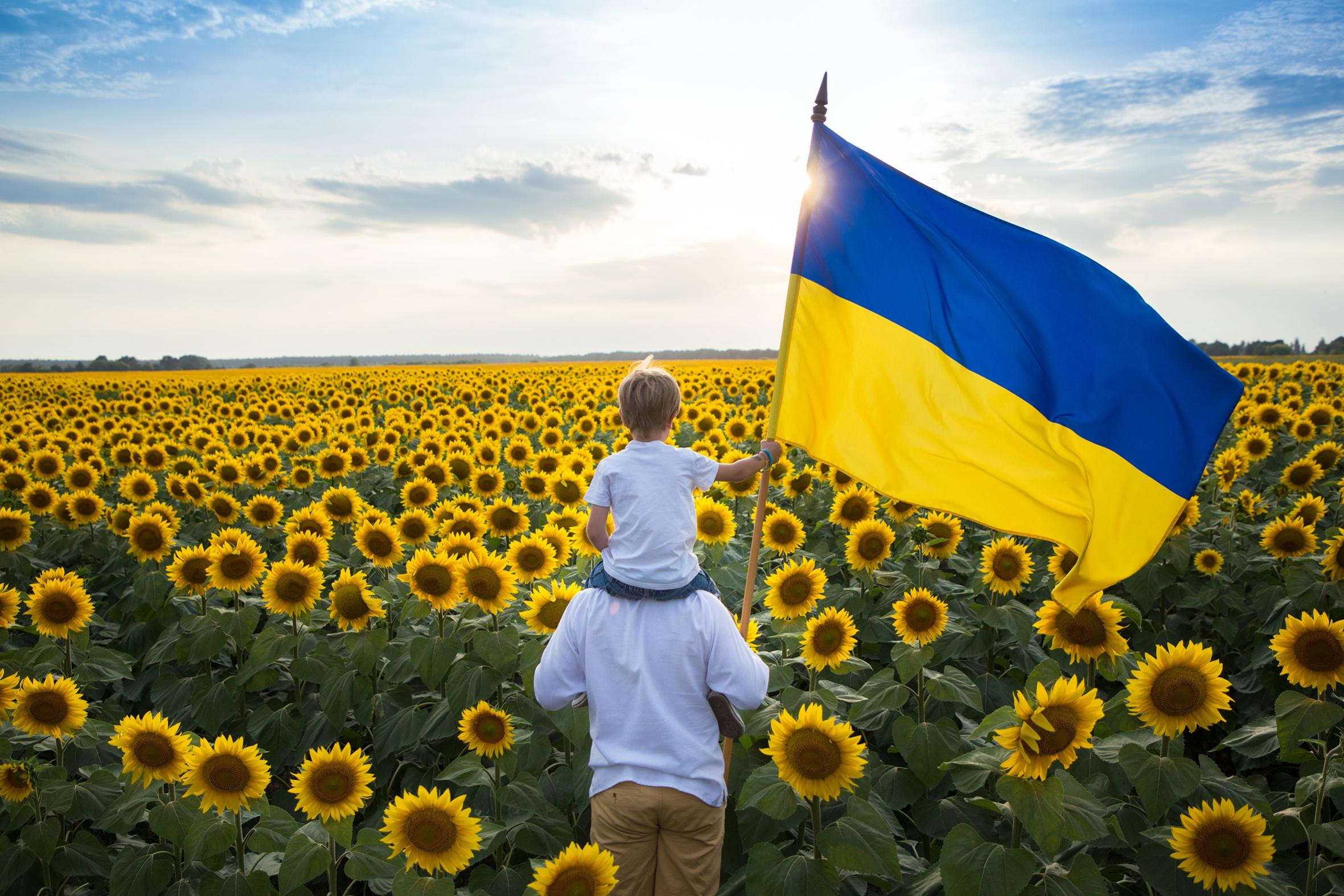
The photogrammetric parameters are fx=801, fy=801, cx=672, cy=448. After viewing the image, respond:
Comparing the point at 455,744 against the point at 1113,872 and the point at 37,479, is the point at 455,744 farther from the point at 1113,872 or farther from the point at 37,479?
the point at 37,479

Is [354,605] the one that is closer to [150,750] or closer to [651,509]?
[150,750]

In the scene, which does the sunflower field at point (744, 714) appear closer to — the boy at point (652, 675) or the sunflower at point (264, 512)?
the sunflower at point (264, 512)

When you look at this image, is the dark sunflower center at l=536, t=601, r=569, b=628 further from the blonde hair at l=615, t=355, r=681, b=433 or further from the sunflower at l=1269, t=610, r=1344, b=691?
the sunflower at l=1269, t=610, r=1344, b=691

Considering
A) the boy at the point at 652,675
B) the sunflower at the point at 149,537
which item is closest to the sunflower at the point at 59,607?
the sunflower at the point at 149,537

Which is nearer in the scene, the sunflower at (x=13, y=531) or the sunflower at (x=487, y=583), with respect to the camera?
the sunflower at (x=487, y=583)

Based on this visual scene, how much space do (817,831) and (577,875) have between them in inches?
43.3

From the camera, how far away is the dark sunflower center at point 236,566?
5.71 m

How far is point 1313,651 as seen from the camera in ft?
12.7

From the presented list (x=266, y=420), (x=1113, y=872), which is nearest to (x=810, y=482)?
(x=1113, y=872)

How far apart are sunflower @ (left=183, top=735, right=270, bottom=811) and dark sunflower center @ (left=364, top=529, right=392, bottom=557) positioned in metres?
2.63

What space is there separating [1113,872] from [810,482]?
500 cm

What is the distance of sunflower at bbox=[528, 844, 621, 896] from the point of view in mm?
2863

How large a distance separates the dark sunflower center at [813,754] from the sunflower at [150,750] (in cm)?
277

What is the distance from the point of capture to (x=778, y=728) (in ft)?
10.9
